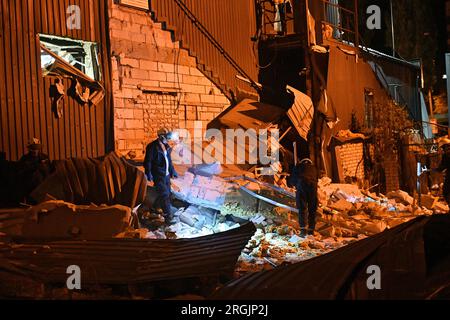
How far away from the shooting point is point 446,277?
11.2ft

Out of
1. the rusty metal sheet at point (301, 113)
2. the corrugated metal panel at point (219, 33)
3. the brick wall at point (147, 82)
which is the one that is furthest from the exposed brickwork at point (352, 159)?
the brick wall at point (147, 82)

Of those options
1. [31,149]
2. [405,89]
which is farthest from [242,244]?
[405,89]

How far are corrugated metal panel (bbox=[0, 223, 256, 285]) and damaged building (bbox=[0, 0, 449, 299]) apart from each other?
0.07ft

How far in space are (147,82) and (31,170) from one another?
3.90 metres

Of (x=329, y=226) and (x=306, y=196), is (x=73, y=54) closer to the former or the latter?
(x=306, y=196)

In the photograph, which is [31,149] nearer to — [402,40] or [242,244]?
[242,244]

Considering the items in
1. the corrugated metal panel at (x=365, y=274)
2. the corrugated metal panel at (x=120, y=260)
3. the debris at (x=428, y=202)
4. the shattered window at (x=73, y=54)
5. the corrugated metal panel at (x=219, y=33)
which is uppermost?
the corrugated metal panel at (x=219, y=33)

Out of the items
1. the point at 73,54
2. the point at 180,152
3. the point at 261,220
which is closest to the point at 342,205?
the point at 261,220

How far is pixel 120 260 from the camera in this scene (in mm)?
5539

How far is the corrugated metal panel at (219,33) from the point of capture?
1152 cm

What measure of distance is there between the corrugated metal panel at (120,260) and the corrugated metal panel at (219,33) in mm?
6579

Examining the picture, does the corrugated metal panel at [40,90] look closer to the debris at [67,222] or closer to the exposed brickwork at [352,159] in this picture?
the debris at [67,222]

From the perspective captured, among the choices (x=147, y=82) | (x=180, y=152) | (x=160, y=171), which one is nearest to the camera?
(x=160, y=171)
